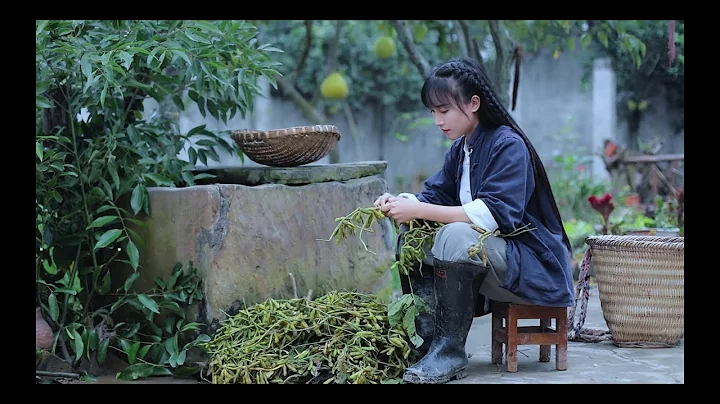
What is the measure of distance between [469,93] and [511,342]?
94 centimetres

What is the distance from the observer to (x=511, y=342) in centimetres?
301

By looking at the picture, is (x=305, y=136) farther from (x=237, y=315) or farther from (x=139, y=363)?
(x=139, y=363)

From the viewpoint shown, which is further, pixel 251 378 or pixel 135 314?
pixel 135 314

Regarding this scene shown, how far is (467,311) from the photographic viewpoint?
2914 millimetres

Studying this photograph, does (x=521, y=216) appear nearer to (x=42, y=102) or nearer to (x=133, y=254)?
(x=133, y=254)

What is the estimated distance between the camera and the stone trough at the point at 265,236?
3443 mm

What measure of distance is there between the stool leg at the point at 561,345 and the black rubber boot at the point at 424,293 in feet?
1.52

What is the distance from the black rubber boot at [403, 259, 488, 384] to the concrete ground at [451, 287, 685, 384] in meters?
0.08

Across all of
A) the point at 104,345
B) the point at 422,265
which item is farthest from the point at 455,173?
the point at 104,345

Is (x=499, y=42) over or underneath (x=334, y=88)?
underneath

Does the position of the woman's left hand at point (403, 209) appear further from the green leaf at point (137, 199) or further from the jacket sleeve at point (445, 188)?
the green leaf at point (137, 199)

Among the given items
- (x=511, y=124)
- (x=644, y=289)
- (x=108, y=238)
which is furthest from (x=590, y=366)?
(x=108, y=238)

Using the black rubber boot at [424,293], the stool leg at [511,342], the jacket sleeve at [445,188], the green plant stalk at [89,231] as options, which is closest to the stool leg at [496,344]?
the stool leg at [511,342]

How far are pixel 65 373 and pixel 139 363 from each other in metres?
0.28
